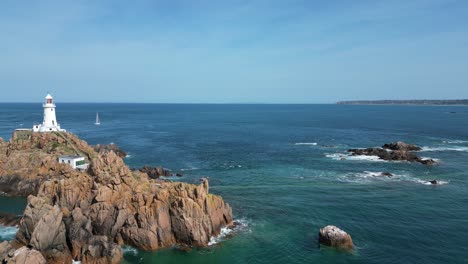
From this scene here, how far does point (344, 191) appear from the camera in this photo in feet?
225

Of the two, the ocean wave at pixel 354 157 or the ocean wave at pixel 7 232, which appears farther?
the ocean wave at pixel 354 157

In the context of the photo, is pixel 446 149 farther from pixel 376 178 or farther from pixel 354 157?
pixel 376 178

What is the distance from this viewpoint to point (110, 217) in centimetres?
4744

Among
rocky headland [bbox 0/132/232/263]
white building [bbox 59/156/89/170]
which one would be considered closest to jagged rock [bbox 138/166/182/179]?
white building [bbox 59/156/89/170]

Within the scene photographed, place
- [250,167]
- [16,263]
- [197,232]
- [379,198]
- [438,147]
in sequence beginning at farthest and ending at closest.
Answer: [438,147] → [250,167] → [379,198] → [197,232] → [16,263]

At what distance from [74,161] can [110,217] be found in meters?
30.8

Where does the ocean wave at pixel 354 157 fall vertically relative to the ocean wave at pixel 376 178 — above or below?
above

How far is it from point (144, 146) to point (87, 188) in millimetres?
70486

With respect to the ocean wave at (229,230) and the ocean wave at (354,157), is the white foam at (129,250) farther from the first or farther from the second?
the ocean wave at (354,157)

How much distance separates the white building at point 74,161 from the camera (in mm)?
73438

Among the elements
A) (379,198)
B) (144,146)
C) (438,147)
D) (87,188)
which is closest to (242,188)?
(379,198)

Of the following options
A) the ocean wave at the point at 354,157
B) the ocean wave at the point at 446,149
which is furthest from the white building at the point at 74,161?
the ocean wave at the point at 446,149

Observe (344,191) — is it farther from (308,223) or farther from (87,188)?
(87,188)

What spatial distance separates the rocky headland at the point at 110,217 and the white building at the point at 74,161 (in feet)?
59.9
